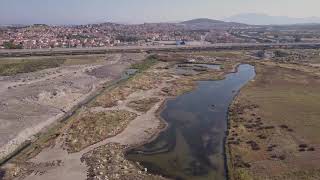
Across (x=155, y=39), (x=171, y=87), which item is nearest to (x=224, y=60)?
(x=171, y=87)

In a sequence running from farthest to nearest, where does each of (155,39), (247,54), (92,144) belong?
1. (155,39)
2. (247,54)
3. (92,144)

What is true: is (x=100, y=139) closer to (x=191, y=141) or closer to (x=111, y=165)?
(x=111, y=165)

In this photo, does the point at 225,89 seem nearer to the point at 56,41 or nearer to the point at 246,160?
the point at 246,160

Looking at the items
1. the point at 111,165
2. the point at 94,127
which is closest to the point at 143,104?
the point at 94,127

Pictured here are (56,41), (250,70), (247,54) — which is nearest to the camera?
(250,70)

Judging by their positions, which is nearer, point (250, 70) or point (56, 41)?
point (250, 70)

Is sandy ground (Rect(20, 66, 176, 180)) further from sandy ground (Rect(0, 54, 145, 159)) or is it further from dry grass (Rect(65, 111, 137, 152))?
sandy ground (Rect(0, 54, 145, 159))
